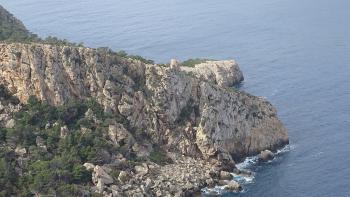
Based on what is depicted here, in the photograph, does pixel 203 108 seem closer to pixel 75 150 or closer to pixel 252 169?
pixel 252 169

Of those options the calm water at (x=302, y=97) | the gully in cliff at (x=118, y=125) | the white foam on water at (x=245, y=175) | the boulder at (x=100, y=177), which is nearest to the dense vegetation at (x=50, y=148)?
the gully in cliff at (x=118, y=125)

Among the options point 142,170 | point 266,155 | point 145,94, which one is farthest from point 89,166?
point 266,155

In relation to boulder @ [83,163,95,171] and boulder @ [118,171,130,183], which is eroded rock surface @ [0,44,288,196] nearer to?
boulder @ [118,171,130,183]

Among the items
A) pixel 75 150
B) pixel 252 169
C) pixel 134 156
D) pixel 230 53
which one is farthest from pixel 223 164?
pixel 230 53

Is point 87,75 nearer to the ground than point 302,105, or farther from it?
farther from it

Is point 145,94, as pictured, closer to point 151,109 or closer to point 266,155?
point 151,109

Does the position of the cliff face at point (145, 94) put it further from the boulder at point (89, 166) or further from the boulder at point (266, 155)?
the boulder at point (89, 166)
